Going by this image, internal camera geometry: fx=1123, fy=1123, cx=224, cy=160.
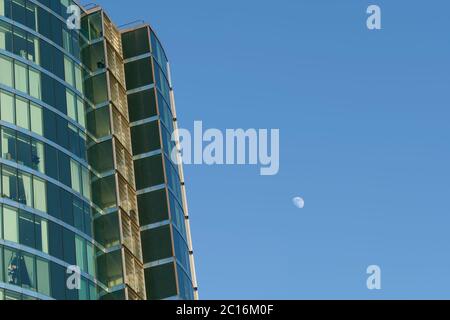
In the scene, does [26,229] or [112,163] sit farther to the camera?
[112,163]

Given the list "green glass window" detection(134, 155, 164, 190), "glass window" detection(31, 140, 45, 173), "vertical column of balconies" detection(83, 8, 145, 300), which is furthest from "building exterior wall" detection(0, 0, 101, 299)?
"green glass window" detection(134, 155, 164, 190)

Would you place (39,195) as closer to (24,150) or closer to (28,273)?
(24,150)

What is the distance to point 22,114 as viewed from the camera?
77.1m

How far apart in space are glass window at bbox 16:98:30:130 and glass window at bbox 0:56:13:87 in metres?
1.46

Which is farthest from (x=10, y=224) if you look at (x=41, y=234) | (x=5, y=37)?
(x=5, y=37)

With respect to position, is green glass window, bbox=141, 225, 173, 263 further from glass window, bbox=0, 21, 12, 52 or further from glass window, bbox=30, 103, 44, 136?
glass window, bbox=0, 21, 12, 52

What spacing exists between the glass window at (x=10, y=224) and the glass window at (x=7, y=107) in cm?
728

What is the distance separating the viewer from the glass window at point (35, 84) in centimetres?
7919

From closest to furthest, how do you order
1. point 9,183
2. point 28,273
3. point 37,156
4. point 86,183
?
point 28,273, point 9,183, point 37,156, point 86,183

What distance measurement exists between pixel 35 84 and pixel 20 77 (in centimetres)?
137

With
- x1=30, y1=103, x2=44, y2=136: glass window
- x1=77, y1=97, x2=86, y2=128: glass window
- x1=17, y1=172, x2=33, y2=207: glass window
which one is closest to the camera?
x1=17, y1=172, x2=33, y2=207: glass window

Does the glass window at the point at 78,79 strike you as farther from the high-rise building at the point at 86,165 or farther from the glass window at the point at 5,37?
the glass window at the point at 5,37

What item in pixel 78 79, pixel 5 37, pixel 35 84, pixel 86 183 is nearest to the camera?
pixel 5 37

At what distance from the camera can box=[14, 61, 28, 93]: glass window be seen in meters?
78.4
